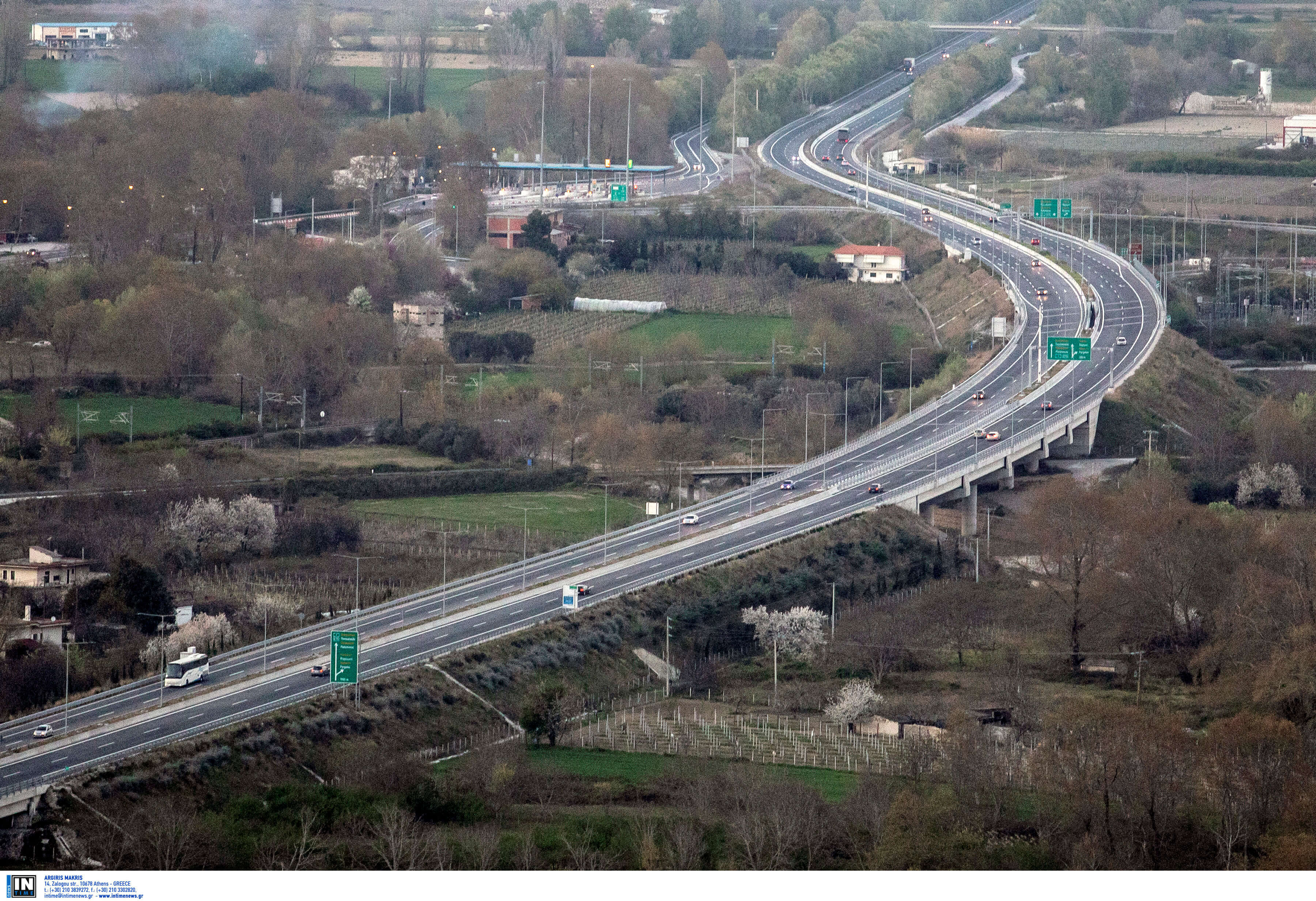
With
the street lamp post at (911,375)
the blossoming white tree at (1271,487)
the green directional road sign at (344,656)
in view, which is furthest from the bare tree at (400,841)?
the street lamp post at (911,375)

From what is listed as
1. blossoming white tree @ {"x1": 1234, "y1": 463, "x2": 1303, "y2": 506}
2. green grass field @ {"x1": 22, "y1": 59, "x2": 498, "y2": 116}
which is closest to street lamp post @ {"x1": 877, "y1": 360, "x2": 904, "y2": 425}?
blossoming white tree @ {"x1": 1234, "y1": 463, "x2": 1303, "y2": 506}

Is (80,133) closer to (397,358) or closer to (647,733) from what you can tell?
(397,358)

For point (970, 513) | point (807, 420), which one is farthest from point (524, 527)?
point (807, 420)

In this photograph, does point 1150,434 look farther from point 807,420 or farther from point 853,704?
point 853,704

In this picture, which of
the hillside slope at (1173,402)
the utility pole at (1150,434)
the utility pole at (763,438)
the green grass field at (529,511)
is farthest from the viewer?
the hillside slope at (1173,402)

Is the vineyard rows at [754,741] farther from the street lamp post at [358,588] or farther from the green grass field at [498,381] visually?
the green grass field at [498,381]

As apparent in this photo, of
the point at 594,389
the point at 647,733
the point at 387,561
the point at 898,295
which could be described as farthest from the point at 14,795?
the point at 898,295
